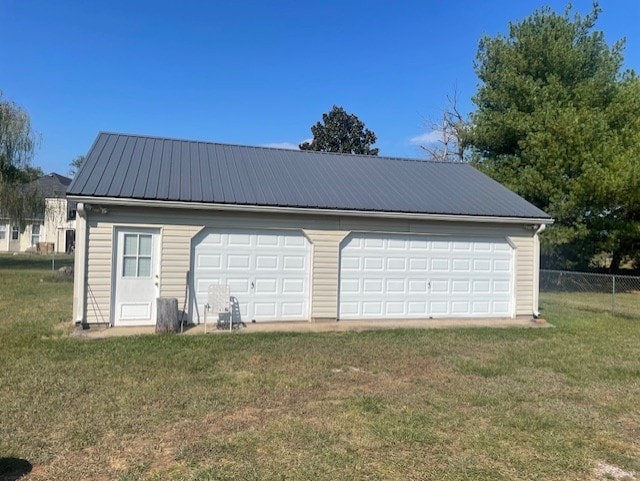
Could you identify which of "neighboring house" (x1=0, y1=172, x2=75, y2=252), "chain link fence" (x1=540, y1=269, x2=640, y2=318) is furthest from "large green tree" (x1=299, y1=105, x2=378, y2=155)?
"chain link fence" (x1=540, y1=269, x2=640, y2=318)

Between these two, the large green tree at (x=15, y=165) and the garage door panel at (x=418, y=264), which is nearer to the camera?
the garage door panel at (x=418, y=264)

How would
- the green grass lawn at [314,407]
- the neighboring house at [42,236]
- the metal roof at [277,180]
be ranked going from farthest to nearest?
1. the neighboring house at [42,236]
2. the metal roof at [277,180]
3. the green grass lawn at [314,407]

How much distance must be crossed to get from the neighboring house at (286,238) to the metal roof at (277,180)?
4 centimetres

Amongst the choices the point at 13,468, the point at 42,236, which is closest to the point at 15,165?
the point at 42,236

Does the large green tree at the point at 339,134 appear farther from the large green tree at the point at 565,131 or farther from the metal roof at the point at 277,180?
the metal roof at the point at 277,180

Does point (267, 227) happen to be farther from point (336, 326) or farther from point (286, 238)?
point (336, 326)

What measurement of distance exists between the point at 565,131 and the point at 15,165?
76.0 ft

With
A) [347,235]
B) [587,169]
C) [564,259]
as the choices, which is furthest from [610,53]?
[347,235]

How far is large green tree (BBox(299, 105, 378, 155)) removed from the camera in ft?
146

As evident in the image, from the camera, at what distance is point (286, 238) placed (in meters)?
10.5

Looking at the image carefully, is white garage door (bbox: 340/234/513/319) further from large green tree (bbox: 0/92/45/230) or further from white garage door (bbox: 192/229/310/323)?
large green tree (bbox: 0/92/45/230)

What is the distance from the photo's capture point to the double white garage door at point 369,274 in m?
10.1

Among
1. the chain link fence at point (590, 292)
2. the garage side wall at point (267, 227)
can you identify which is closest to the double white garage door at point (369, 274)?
the garage side wall at point (267, 227)

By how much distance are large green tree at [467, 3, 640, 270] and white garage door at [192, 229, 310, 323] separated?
11582 millimetres
